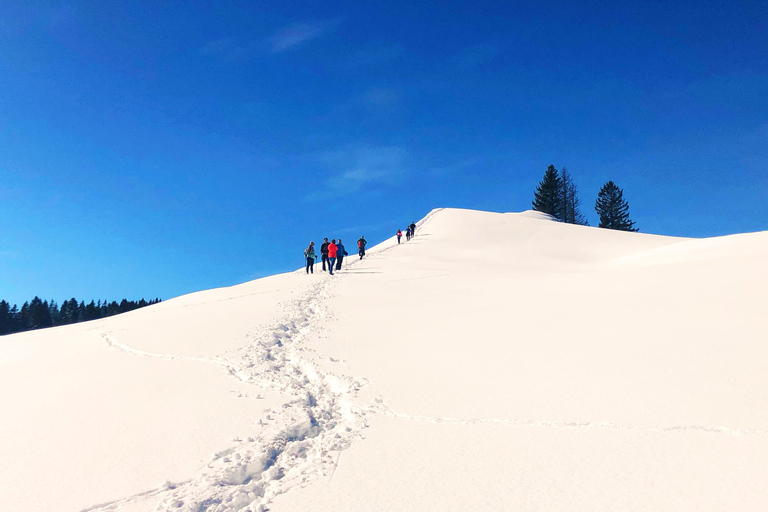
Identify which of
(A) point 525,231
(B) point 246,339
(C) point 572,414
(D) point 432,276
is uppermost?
(A) point 525,231

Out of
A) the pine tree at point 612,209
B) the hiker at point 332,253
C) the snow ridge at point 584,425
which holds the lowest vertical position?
the snow ridge at point 584,425

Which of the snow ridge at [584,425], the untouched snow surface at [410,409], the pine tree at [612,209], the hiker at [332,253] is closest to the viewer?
the untouched snow surface at [410,409]

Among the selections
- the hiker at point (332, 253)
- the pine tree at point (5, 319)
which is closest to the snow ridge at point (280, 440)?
the hiker at point (332, 253)

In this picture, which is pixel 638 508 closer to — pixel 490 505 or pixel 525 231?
pixel 490 505

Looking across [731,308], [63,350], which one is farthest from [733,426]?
[63,350]

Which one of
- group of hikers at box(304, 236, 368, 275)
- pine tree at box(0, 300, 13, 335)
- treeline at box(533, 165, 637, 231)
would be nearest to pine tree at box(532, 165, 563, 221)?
treeline at box(533, 165, 637, 231)

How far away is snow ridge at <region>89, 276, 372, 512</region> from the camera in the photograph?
3945 millimetres

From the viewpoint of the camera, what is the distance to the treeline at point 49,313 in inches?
2958

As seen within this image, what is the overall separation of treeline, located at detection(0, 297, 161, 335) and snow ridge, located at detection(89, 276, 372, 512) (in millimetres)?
64294

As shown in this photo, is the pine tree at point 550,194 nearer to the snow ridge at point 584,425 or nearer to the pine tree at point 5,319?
the snow ridge at point 584,425

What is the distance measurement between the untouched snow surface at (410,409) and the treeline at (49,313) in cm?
6321

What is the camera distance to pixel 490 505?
3.67 m

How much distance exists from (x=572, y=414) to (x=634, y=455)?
97 centimetres

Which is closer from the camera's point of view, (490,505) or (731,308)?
(490,505)
